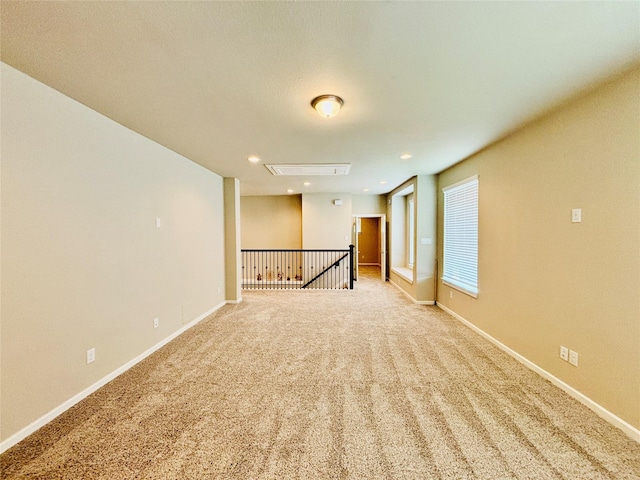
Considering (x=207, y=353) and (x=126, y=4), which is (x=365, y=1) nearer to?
(x=126, y=4)

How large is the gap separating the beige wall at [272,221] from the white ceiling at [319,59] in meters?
5.37

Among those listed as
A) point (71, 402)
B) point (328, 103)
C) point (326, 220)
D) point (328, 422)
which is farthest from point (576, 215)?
point (326, 220)

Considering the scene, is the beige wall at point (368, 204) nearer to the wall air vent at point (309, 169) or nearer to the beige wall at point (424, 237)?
the beige wall at point (424, 237)

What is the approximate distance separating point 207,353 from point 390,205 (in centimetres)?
584

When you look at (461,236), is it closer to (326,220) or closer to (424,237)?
(424,237)

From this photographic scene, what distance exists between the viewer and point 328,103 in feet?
6.85

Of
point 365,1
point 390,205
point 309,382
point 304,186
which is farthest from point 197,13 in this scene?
point 390,205

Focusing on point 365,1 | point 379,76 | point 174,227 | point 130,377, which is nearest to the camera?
point 365,1

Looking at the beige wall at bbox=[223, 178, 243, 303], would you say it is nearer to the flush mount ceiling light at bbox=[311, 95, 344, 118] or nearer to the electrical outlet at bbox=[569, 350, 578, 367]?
the flush mount ceiling light at bbox=[311, 95, 344, 118]

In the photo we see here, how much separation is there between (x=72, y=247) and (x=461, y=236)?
475 centimetres

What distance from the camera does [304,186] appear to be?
251 inches

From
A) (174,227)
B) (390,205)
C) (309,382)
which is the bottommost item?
(309,382)

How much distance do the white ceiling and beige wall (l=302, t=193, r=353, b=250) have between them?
4.67m

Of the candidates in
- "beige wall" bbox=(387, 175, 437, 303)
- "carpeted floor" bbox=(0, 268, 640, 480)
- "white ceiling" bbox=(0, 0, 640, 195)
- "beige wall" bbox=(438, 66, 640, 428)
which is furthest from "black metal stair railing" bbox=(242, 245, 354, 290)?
"white ceiling" bbox=(0, 0, 640, 195)
